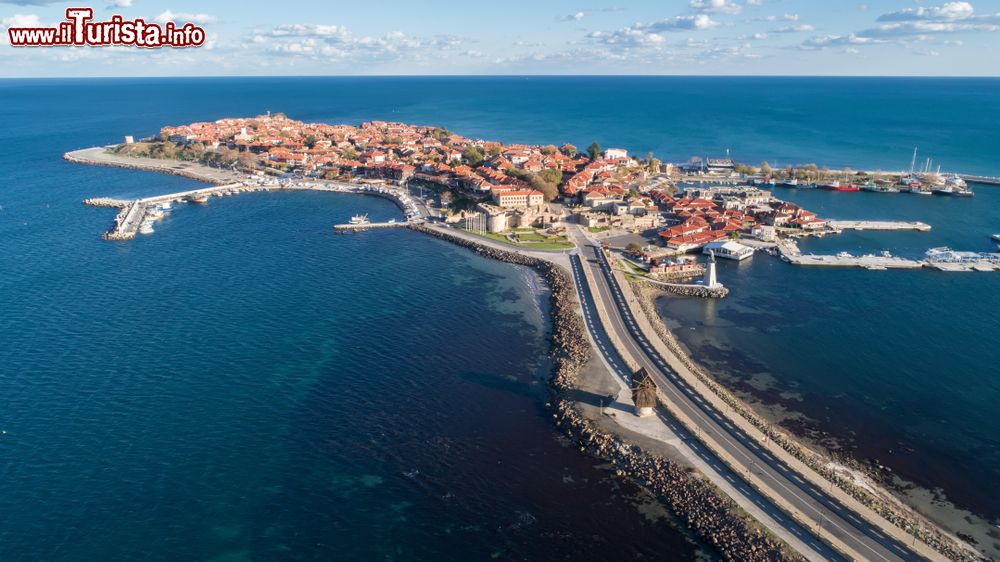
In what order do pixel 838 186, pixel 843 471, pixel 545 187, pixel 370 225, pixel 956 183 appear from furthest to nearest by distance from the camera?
pixel 838 186 < pixel 956 183 < pixel 545 187 < pixel 370 225 < pixel 843 471

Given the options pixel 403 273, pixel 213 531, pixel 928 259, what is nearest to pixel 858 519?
pixel 213 531

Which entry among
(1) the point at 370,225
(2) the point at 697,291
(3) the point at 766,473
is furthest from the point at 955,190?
(3) the point at 766,473

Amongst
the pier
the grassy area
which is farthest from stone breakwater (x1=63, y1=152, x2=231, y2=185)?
the pier

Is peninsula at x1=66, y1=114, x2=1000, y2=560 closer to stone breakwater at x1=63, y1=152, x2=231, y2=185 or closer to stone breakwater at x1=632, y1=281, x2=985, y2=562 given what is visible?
stone breakwater at x1=632, y1=281, x2=985, y2=562

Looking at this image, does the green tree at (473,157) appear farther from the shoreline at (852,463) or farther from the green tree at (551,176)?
the shoreline at (852,463)

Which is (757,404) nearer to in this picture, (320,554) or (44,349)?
(320,554)

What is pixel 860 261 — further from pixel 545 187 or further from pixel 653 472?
pixel 653 472
